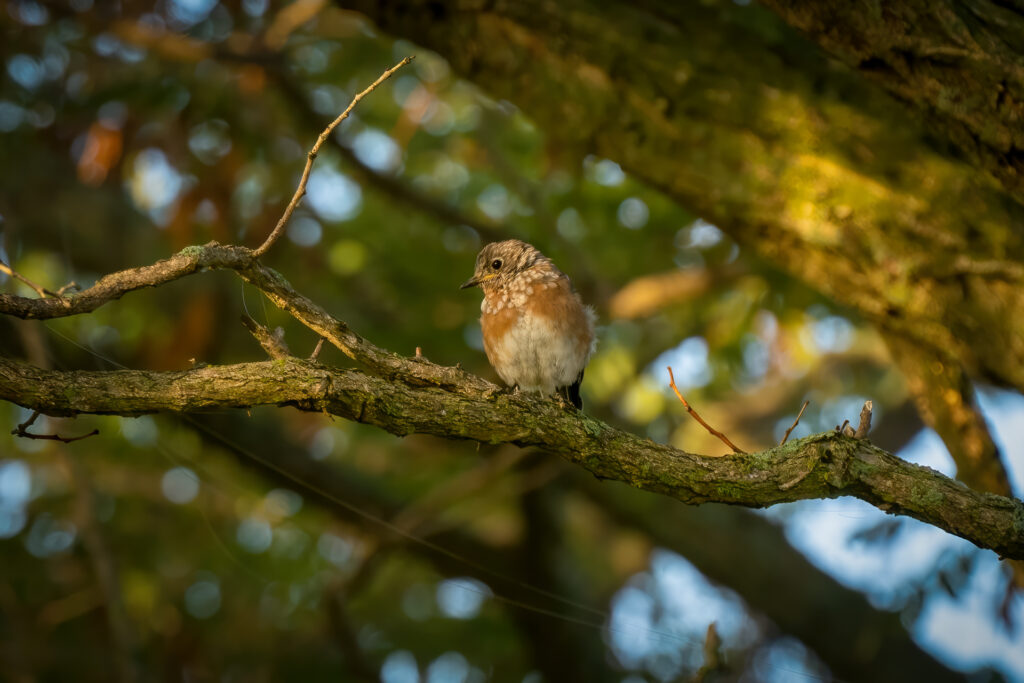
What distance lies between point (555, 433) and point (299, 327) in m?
3.88

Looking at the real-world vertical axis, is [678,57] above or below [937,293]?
above

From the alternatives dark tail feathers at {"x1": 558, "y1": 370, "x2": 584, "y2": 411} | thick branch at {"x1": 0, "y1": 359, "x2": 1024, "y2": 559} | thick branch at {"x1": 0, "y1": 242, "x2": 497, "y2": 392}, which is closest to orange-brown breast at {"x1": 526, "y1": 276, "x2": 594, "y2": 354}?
dark tail feathers at {"x1": 558, "y1": 370, "x2": 584, "y2": 411}

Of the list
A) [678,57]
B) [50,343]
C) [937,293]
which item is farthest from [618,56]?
[50,343]

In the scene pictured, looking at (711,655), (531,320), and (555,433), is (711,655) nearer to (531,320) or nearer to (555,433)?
(555,433)

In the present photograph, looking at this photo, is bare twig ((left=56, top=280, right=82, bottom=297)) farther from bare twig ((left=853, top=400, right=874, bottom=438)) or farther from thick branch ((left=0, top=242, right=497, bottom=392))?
bare twig ((left=853, top=400, right=874, bottom=438))

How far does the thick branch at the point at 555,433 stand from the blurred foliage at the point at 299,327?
2565mm

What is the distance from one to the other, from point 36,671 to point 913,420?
8.74 m

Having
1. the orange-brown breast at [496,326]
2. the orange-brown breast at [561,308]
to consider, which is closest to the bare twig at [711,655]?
the orange-brown breast at [561,308]

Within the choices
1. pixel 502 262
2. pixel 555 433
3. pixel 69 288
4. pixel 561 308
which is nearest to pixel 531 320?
pixel 561 308

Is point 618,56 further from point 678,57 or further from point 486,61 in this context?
point 486,61

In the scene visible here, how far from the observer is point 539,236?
22.9 ft

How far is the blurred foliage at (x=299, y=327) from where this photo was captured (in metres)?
6.23

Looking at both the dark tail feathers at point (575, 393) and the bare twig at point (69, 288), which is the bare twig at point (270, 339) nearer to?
the bare twig at point (69, 288)

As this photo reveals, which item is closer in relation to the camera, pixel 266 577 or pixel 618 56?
pixel 618 56
